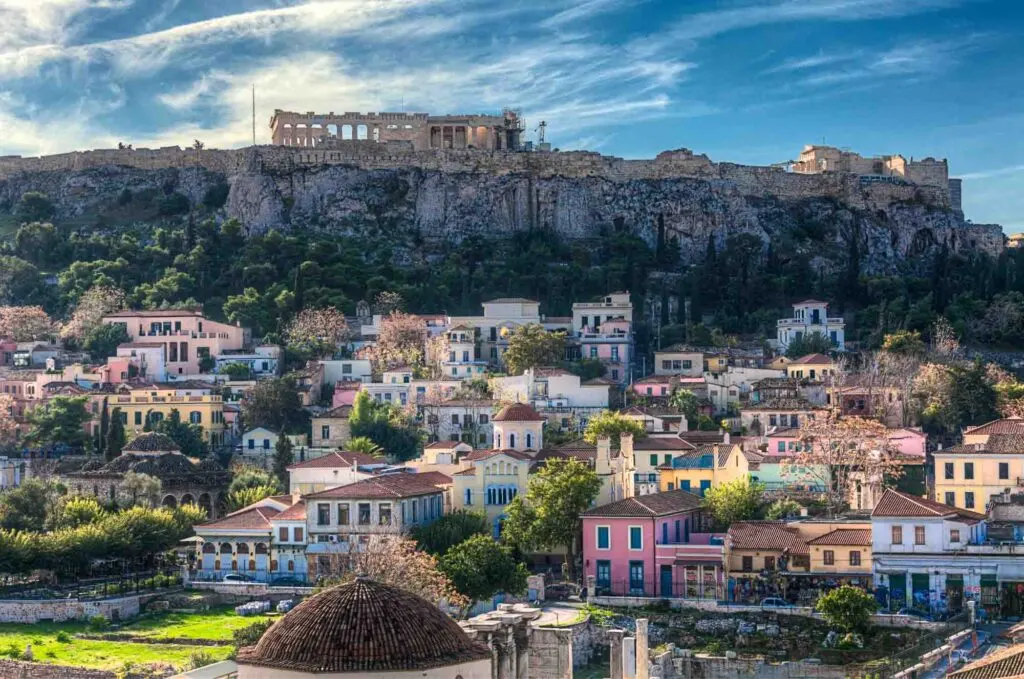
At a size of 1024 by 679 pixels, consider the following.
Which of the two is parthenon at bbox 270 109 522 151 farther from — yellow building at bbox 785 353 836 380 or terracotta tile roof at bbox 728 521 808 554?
terracotta tile roof at bbox 728 521 808 554

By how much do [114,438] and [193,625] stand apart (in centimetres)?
2031

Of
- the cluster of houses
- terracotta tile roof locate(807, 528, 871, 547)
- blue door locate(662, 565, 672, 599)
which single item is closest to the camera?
the cluster of houses

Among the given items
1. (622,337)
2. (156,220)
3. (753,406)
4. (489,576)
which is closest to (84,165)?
(156,220)

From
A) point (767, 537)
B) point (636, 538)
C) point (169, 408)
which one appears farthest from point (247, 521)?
point (169, 408)

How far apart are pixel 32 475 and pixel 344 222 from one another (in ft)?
121

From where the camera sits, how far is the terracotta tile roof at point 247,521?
189 ft

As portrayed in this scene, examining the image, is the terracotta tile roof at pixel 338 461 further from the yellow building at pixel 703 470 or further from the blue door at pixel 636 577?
the blue door at pixel 636 577

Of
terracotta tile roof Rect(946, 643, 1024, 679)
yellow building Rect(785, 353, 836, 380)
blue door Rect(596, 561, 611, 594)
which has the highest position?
yellow building Rect(785, 353, 836, 380)

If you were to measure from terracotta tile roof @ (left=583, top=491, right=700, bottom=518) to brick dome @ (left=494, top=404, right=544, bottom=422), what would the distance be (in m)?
7.81

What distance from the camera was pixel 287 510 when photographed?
57906mm

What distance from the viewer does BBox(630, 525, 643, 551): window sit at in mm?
53188

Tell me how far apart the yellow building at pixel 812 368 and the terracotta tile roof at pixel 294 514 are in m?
24.3

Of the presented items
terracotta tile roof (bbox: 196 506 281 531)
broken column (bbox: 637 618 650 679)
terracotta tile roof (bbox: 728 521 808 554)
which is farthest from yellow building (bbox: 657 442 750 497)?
broken column (bbox: 637 618 650 679)

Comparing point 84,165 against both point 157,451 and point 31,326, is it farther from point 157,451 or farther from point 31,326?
point 157,451
